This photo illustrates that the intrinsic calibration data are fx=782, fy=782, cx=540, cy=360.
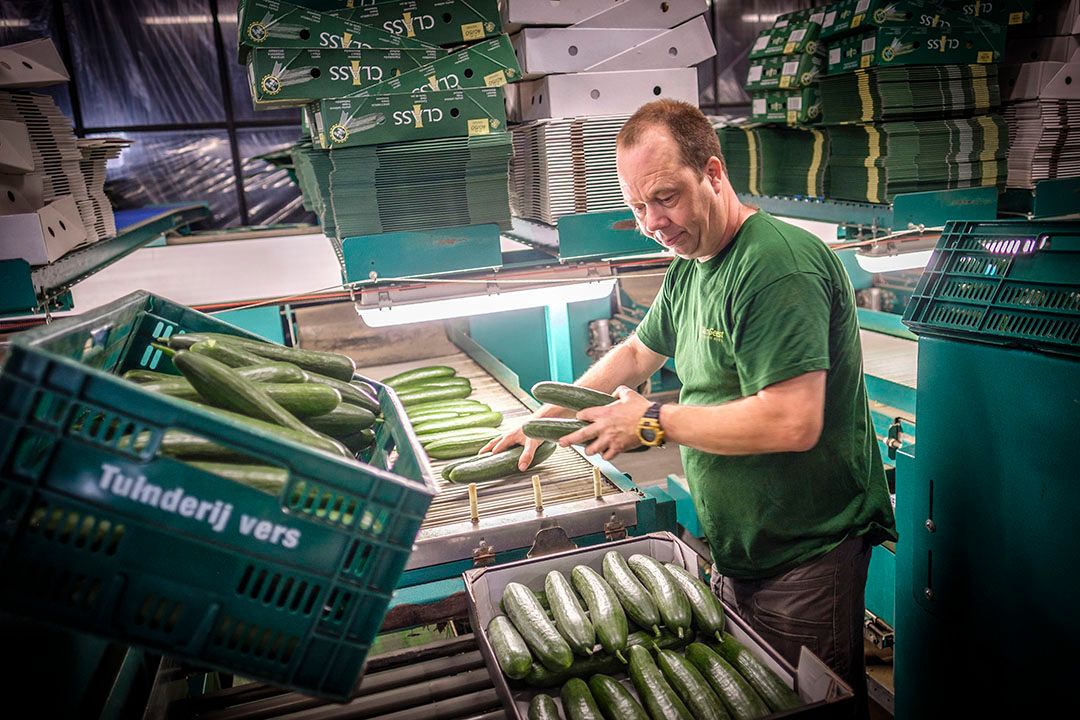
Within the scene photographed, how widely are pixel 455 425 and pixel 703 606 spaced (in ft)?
5.23

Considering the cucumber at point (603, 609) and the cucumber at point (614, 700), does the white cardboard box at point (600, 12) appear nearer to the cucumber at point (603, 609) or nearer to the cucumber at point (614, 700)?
the cucumber at point (603, 609)

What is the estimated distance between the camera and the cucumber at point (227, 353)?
1.77 m

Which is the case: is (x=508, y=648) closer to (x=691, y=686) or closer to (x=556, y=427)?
(x=691, y=686)

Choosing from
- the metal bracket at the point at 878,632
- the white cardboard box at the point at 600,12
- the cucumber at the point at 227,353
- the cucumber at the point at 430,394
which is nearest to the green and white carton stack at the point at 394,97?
the white cardboard box at the point at 600,12

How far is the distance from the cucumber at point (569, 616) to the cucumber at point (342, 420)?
0.69 m

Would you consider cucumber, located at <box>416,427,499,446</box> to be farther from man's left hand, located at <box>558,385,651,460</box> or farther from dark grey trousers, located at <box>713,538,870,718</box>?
dark grey trousers, located at <box>713,538,870,718</box>

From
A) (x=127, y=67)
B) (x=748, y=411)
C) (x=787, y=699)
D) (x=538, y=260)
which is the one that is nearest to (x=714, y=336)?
(x=748, y=411)

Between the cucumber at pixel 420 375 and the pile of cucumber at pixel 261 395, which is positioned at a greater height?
the pile of cucumber at pixel 261 395

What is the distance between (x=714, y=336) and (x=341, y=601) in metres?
1.41

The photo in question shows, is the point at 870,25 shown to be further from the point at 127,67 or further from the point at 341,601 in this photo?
the point at 127,67

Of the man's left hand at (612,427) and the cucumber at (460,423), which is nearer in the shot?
the man's left hand at (612,427)

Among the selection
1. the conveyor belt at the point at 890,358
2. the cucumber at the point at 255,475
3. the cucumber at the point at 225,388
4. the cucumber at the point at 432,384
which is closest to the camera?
the cucumber at the point at 255,475

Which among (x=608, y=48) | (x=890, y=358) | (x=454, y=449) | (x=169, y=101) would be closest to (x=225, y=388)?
(x=454, y=449)

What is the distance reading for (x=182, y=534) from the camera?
121 centimetres
